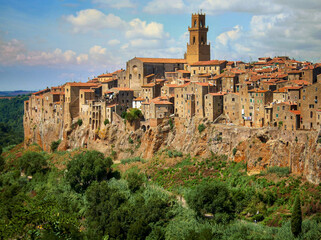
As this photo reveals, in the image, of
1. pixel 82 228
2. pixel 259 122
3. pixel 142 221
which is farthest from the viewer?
pixel 259 122

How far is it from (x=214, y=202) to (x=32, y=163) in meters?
33.5

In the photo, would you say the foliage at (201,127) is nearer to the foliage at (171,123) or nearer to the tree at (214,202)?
the foliage at (171,123)

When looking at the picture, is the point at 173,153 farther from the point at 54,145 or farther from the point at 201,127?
the point at 54,145

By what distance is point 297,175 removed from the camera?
4688 centimetres

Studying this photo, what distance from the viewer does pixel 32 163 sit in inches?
2724

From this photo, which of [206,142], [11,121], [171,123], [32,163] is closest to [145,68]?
[171,123]

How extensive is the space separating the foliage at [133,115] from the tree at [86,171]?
6595 millimetres

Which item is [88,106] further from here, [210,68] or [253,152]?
[253,152]

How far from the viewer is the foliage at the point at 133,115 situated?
2584 inches

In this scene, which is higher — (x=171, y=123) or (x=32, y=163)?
(x=171, y=123)

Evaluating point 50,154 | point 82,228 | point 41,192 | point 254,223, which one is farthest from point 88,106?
point 254,223

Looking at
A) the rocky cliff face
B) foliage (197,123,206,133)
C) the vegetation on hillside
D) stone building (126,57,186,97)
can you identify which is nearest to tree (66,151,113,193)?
the vegetation on hillside

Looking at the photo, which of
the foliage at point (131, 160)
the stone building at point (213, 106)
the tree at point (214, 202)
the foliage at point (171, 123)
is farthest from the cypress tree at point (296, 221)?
the foliage at point (131, 160)

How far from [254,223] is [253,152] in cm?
1005
